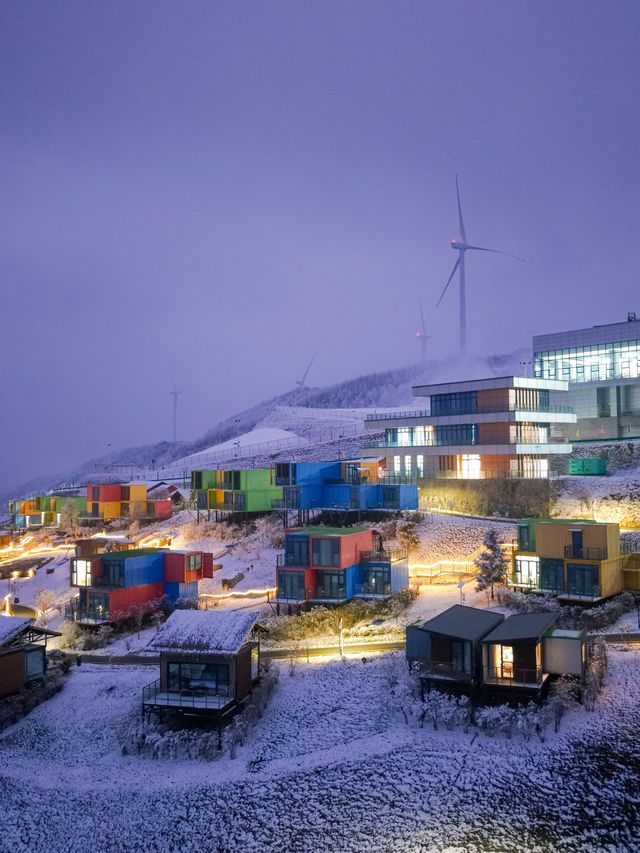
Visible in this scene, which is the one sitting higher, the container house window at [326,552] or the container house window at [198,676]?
the container house window at [326,552]

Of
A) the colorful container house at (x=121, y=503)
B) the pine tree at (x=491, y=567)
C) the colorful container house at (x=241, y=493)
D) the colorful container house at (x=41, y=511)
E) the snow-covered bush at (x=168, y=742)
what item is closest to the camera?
the snow-covered bush at (x=168, y=742)

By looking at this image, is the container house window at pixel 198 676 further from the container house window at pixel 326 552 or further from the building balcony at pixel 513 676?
the container house window at pixel 326 552

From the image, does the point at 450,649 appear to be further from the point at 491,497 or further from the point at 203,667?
the point at 491,497

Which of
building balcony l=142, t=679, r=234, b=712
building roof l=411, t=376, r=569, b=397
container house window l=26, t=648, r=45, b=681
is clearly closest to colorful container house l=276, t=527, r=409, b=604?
building balcony l=142, t=679, r=234, b=712

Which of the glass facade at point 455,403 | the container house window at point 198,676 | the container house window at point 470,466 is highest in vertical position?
the glass facade at point 455,403

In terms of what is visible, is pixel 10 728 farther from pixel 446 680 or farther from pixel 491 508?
pixel 491 508

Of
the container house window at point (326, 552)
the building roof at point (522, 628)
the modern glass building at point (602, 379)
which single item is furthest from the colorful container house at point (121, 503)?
the building roof at point (522, 628)

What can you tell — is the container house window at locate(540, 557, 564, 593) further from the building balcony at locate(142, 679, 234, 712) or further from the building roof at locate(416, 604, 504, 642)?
the building balcony at locate(142, 679, 234, 712)
